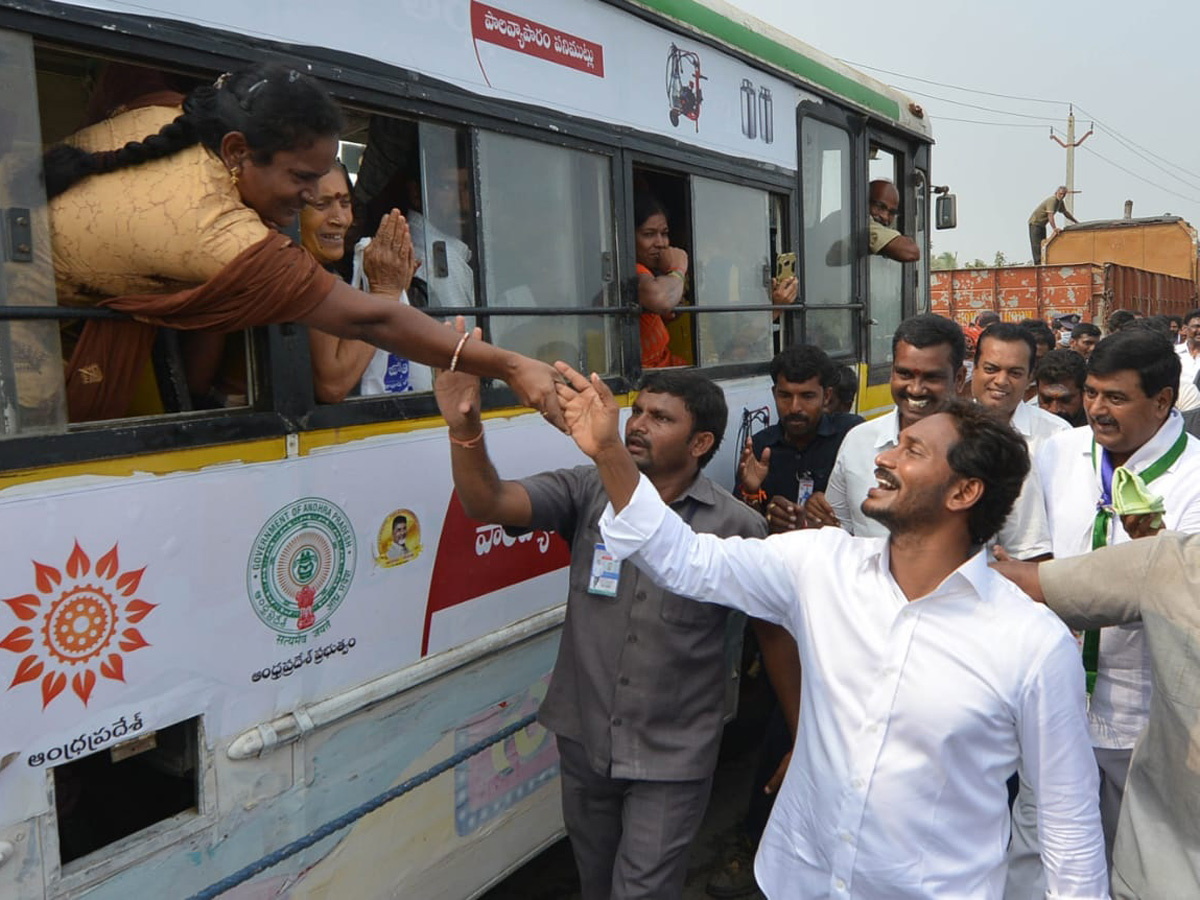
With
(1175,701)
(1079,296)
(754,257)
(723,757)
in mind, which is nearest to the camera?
(1175,701)

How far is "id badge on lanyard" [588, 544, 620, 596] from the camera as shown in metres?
2.38

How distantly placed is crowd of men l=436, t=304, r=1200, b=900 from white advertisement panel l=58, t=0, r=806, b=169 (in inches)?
35.6

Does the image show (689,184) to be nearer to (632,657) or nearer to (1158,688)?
(632,657)

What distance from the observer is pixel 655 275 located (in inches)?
135

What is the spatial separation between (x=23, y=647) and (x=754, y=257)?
305 cm

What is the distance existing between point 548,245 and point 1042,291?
56.3ft

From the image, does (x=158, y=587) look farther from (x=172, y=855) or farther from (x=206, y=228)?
(x=206, y=228)

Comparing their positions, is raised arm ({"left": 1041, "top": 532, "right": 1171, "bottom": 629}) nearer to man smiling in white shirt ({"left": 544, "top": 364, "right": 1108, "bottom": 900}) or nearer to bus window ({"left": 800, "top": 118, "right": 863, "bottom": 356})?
man smiling in white shirt ({"left": 544, "top": 364, "right": 1108, "bottom": 900})

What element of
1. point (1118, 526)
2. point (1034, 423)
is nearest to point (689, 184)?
point (1034, 423)

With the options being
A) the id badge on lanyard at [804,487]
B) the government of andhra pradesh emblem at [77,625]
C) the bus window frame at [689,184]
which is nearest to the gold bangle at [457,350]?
the government of andhra pradesh emblem at [77,625]

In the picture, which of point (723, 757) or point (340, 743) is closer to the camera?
point (340, 743)

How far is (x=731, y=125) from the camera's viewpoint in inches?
147

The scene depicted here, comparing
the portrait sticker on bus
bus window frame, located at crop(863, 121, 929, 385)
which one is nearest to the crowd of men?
the portrait sticker on bus

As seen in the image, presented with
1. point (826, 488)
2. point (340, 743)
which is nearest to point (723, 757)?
point (826, 488)
